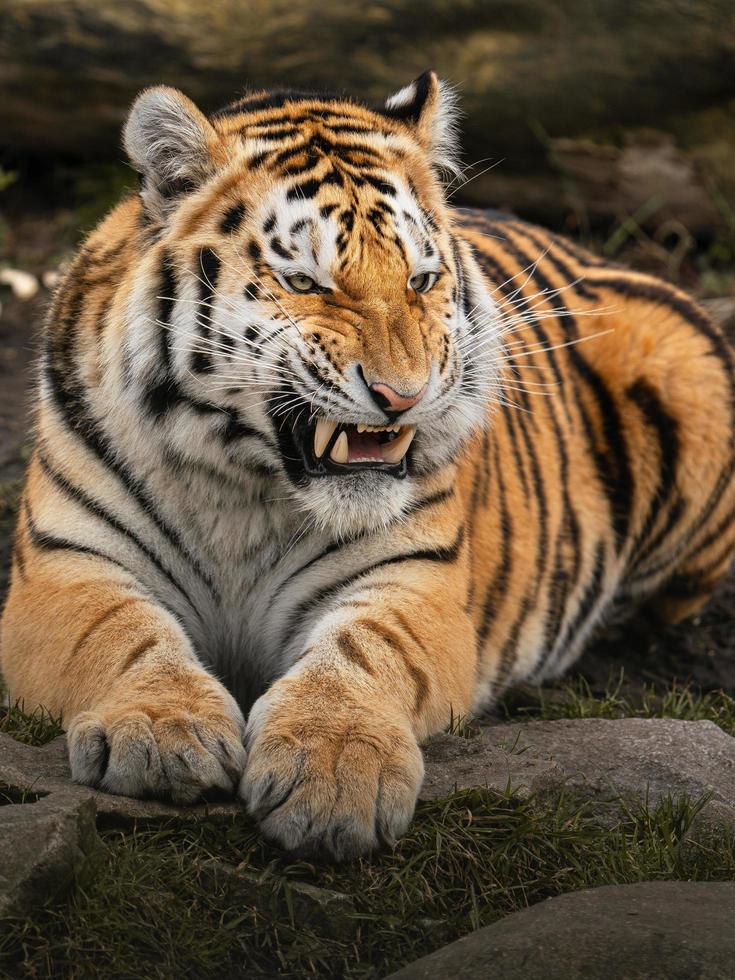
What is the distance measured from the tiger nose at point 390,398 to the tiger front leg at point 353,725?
20.2 inches

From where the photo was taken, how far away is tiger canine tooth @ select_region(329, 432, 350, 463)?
2857mm

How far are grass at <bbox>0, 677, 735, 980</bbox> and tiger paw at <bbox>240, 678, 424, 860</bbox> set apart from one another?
2.2 inches

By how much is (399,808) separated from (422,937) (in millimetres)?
227

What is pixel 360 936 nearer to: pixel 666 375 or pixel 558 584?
pixel 558 584

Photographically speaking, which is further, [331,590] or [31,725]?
[331,590]

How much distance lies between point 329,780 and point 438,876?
0.30m

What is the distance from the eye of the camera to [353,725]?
2551 mm

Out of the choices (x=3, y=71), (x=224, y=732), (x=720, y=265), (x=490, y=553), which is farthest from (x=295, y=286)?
(x=720, y=265)

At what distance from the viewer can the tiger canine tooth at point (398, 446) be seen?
9.60ft

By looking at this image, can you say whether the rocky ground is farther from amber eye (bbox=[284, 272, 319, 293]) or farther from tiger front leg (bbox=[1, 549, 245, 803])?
amber eye (bbox=[284, 272, 319, 293])

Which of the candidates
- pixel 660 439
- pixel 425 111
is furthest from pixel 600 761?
pixel 660 439

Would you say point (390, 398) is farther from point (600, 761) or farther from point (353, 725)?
point (600, 761)

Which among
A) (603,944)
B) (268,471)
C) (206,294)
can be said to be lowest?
(603,944)

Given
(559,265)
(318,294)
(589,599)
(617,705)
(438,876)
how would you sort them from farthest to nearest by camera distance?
1. (559,265)
2. (589,599)
3. (617,705)
4. (318,294)
5. (438,876)
